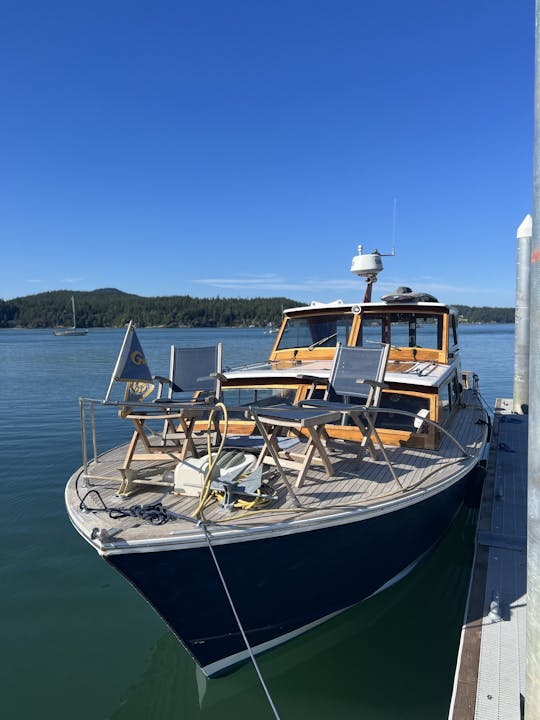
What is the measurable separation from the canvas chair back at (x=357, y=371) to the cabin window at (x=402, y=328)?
82.6 inches

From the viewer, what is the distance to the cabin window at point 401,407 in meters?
6.51

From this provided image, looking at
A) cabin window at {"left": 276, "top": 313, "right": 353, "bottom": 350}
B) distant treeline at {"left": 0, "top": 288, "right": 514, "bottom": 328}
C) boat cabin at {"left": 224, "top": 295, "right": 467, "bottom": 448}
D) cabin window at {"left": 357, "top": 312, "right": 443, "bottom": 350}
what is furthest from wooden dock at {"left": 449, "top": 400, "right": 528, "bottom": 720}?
distant treeline at {"left": 0, "top": 288, "right": 514, "bottom": 328}

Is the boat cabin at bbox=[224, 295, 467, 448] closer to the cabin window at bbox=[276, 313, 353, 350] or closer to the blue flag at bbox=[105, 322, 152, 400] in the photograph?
the cabin window at bbox=[276, 313, 353, 350]

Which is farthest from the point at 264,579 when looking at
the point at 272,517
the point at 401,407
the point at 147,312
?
the point at 147,312

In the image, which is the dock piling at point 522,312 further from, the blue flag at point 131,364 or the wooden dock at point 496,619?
the blue flag at point 131,364

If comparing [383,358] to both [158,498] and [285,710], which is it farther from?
[285,710]

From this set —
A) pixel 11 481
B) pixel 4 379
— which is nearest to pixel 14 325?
pixel 4 379

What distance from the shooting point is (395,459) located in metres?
5.84

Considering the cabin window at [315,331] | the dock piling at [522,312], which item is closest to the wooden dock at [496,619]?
the cabin window at [315,331]

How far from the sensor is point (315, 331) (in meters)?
8.78

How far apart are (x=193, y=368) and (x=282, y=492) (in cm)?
236

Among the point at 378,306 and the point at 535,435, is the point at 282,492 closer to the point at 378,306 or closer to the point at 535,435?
the point at 535,435

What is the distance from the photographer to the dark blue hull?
3877mm

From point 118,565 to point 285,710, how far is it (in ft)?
7.44
